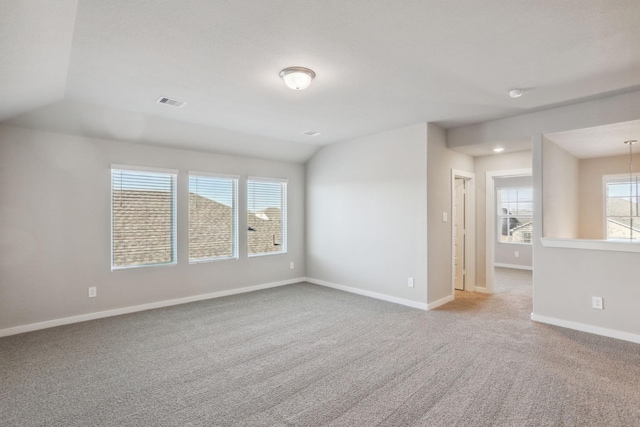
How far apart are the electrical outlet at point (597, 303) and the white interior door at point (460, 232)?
7.19ft

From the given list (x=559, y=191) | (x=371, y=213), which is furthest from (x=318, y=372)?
(x=559, y=191)

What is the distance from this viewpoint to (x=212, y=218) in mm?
5359

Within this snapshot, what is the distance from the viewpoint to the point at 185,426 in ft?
6.88

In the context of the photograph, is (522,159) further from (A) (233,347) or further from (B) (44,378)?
(B) (44,378)

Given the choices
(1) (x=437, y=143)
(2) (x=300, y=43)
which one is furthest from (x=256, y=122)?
(1) (x=437, y=143)

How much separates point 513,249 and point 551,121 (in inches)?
199

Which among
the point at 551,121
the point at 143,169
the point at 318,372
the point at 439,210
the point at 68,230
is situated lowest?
the point at 318,372

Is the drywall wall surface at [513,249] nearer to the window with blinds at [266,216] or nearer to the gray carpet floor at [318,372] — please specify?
the gray carpet floor at [318,372]

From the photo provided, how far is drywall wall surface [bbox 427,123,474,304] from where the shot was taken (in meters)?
4.65

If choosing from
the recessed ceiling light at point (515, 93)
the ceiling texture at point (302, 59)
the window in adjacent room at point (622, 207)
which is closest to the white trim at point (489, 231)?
the ceiling texture at point (302, 59)

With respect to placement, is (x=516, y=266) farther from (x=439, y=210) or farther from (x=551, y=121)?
(x=551, y=121)

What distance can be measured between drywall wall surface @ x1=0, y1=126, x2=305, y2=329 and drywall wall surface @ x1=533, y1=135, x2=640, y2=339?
15.4 feet

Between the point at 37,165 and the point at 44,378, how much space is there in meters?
2.49

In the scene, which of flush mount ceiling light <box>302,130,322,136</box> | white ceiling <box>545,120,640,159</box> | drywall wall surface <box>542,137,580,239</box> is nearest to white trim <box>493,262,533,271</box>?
drywall wall surface <box>542,137,580,239</box>
